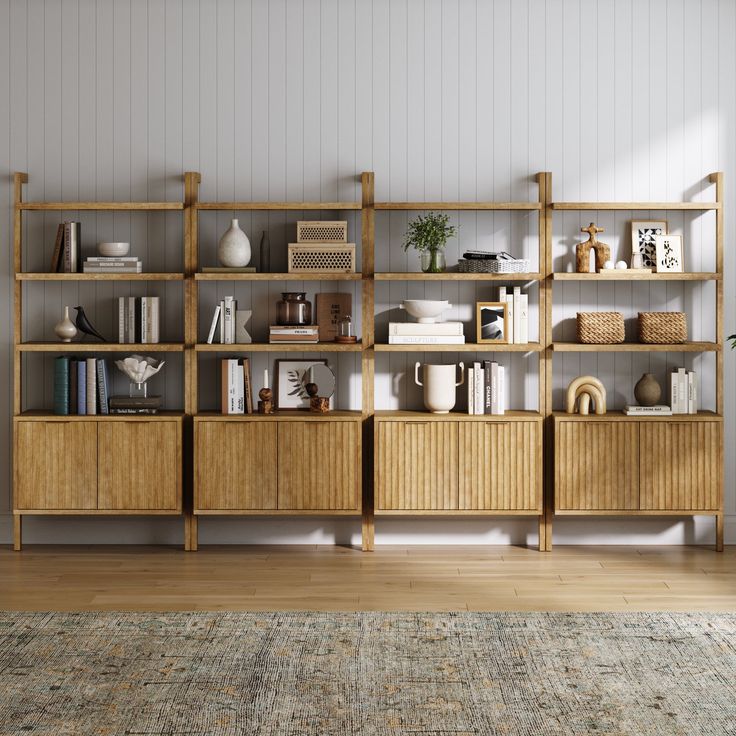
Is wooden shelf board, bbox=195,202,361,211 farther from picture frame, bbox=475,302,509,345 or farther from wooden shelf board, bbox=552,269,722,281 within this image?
wooden shelf board, bbox=552,269,722,281

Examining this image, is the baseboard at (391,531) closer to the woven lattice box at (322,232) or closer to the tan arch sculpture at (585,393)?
the tan arch sculpture at (585,393)

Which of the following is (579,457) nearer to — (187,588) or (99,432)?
(187,588)

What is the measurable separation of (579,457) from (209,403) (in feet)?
6.64

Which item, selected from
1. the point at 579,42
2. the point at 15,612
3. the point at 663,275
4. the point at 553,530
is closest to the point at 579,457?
the point at 553,530

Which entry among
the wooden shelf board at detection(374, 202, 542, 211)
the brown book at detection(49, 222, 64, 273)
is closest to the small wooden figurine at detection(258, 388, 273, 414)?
the wooden shelf board at detection(374, 202, 542, 211)

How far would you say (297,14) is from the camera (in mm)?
4875

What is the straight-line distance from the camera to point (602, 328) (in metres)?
4.77

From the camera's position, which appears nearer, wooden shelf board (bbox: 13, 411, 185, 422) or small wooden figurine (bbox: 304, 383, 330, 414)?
wooden shelf board (bbox: 13, 411, 185, 422)

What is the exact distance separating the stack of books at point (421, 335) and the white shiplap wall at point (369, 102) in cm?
45

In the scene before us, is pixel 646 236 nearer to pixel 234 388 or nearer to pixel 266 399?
pixel 266 399

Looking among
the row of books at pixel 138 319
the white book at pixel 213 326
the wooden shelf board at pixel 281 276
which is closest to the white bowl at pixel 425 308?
the wooden shelf board at pixel 281 276

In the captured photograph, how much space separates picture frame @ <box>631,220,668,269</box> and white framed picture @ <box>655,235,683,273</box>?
93 millimetres

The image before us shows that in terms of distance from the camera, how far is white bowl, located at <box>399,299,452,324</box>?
15.5 ft

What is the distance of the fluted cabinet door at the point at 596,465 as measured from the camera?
185 inches
